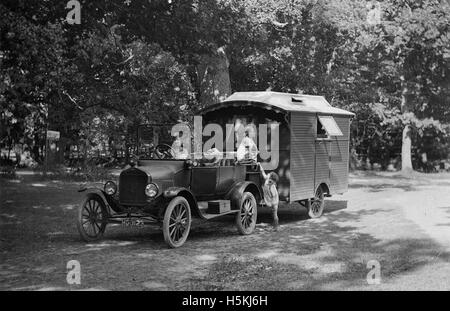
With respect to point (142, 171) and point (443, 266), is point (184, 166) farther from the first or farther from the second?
point (443, 266)

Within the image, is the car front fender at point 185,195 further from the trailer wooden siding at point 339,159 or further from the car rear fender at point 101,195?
the trailer wooden siding at point 339,159

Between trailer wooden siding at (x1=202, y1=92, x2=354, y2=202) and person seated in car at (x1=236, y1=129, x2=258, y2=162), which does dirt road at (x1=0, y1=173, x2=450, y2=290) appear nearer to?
trailer wooden siding at (x1=202, y1=92, x2=354, y2=202)

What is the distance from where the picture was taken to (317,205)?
14656 mm

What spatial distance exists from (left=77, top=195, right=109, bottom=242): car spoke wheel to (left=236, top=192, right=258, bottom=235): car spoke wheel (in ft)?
8.17

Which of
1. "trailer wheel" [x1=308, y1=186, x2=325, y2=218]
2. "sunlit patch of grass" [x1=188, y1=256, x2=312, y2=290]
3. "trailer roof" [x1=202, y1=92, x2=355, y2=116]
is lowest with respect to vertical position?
"sunlit patch of grass" [x1=188, y1=256, x2=312, y2=290]

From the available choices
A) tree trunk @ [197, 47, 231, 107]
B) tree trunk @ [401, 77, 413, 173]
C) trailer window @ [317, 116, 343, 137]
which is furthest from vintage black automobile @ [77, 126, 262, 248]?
tree trunk @ [401, 77, 413, 173]

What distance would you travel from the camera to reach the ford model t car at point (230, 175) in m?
10.4

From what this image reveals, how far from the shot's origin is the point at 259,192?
1259 cm

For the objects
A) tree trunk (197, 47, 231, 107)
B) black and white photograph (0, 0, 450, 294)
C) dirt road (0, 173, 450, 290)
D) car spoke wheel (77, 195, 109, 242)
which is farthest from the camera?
tree trunk (197, 47, 231, 107)

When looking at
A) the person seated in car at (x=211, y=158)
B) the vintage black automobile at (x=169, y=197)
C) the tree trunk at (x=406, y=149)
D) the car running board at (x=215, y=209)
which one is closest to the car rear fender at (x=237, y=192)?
the vintage black automobile at (x=169, y=197)

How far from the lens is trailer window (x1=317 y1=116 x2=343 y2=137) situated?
1444 centimetres

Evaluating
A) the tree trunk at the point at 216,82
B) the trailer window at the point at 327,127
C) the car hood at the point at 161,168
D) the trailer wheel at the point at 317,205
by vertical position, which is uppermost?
the tree trunk at the point at 216,82

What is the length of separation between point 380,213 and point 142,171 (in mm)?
7340
